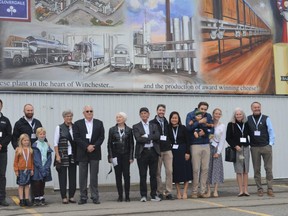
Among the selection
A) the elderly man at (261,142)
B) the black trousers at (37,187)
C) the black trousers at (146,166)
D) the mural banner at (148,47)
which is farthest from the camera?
the mural banner at (148,47)

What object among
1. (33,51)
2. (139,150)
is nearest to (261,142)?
(139,150)

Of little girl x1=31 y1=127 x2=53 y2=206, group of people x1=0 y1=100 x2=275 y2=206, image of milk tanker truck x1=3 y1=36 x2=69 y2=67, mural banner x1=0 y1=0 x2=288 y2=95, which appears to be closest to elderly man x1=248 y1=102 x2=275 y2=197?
group of people x1=0 y1=100 x2=275 y2=206

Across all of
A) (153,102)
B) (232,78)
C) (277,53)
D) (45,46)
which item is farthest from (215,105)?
(45,46)

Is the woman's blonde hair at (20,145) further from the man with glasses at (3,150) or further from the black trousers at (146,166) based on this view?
the black trousers at (146,166)

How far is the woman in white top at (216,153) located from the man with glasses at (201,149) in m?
0.23

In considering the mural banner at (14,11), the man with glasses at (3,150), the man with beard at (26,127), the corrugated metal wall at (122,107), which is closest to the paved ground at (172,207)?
the man with glasses at (3,150)

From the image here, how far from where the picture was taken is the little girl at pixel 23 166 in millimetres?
9602

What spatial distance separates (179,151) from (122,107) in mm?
3714

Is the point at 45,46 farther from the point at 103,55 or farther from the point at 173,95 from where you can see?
the point at 173,95

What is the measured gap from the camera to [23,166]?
9.59m

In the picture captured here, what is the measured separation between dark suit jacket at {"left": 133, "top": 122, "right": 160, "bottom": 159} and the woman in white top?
1418 mm

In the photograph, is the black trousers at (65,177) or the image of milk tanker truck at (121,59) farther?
the image of milk tanker truck at (121,59)

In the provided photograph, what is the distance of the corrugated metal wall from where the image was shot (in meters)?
13.0

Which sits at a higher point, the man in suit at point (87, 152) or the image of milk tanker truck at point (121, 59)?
the image of milk tanker truck at point (121, 59)
